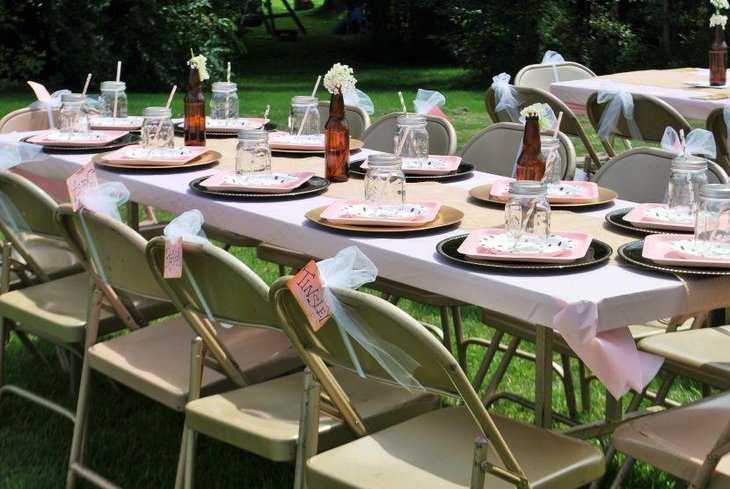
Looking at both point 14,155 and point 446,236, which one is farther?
point 14,155

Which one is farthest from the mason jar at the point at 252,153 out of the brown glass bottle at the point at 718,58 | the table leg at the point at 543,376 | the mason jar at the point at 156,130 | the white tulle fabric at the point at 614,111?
the brown glass bottle at the point at 718,58

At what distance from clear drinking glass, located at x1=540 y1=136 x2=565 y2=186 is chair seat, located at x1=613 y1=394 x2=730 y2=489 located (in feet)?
3.30

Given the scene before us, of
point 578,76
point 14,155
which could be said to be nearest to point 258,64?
point 578,76

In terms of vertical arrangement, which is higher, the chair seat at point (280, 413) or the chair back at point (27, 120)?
the chair back at point (27, 120)

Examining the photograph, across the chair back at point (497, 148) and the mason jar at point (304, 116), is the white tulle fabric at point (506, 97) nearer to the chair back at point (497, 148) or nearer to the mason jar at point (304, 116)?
the chair back at point (497, 148)

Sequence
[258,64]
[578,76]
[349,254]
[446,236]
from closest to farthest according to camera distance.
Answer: [349,254]
[446,236]
[578,76]
[258,64]

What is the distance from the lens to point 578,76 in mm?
7859

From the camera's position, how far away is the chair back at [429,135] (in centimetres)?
520

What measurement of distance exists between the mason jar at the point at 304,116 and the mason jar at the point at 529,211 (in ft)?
6.11

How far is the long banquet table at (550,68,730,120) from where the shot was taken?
6.10m

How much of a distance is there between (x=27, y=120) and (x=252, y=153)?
229 cm

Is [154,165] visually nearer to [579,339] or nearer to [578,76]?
[579,339]

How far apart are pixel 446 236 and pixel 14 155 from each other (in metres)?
2.05

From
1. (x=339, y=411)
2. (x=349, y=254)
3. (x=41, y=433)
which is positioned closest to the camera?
(x=349, y=254)
